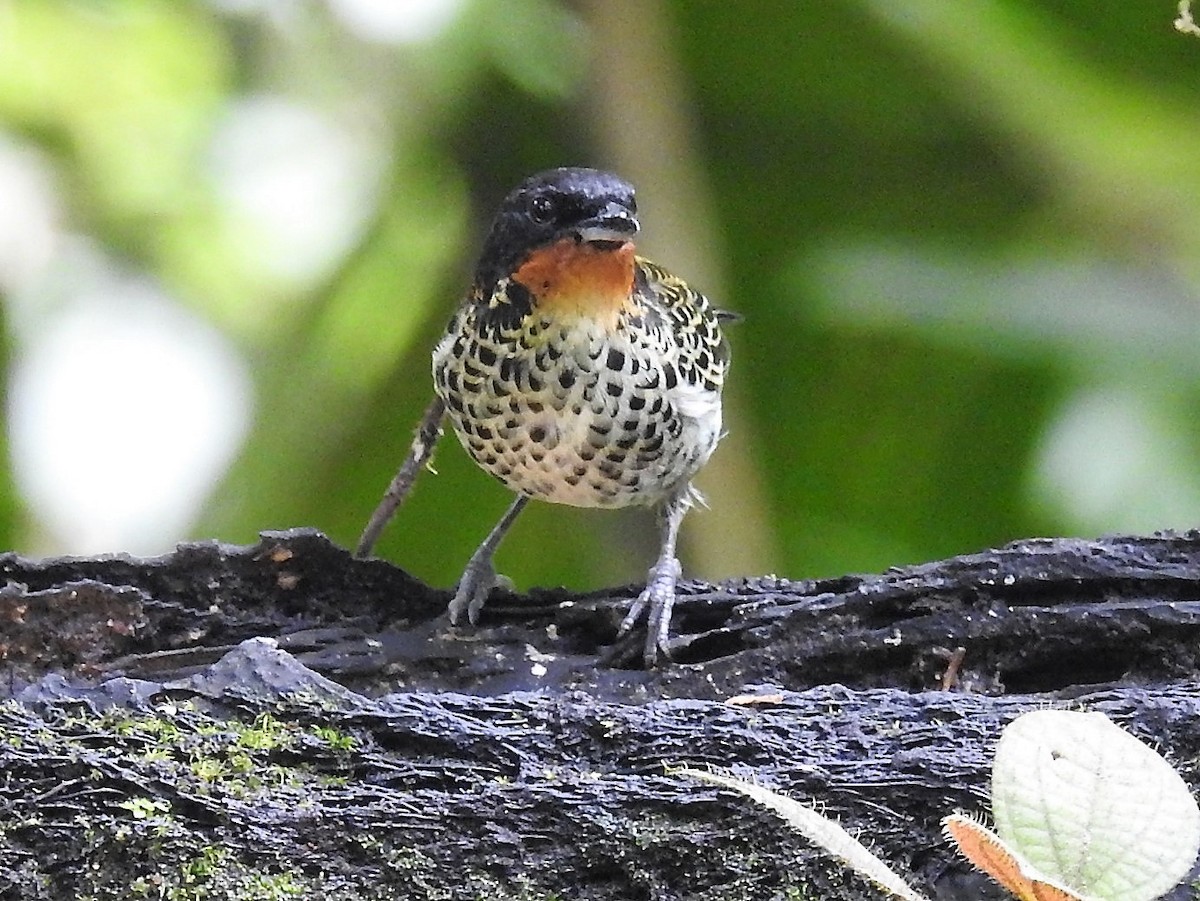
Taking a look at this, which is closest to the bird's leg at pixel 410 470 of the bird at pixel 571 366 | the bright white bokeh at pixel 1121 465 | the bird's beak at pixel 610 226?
the bird at pixel 571 366

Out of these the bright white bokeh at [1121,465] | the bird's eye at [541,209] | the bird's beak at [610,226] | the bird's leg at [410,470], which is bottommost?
the bird's leg at [410,470]

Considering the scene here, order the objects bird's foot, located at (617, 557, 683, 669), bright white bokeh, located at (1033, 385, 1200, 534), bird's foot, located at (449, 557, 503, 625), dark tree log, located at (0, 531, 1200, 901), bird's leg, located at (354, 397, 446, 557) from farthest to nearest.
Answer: bright white bokeh, located at (1033, 385, 1200, 534), bird's leg, located at (354, 397, 446, 557), bird's foot, located at (449, 557, 503, 625), bird's foot, located at (617, 557, 683, 669), dark tree log, located at (0, 531, 1200, 901)

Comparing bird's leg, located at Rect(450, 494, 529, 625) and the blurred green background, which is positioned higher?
the blurred green background

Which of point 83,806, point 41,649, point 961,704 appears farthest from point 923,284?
point 83,806

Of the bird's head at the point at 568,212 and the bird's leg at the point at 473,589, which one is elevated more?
the bird's head at the point at 568,212

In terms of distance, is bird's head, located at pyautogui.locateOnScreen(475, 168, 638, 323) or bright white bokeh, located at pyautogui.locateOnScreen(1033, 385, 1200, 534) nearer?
bird's head, located at pyautogui.locateOnScreen(475, 168, 638, 323)

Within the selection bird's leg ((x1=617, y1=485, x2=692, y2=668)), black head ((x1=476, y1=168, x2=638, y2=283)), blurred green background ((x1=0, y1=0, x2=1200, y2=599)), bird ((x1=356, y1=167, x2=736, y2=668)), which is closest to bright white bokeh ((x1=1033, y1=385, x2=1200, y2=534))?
blurred green background ((x1=0, y1=0, x2=1200, y2=599))

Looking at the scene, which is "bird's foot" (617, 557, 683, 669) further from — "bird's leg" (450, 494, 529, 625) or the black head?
the black head

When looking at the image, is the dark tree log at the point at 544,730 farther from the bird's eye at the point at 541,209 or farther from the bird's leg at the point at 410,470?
the bird's eye at the point at 541,209
